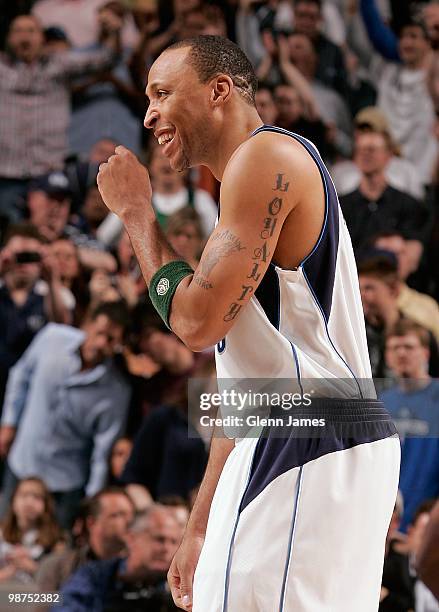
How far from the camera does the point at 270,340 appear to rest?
214 cm

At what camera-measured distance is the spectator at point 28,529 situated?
5.62 meters

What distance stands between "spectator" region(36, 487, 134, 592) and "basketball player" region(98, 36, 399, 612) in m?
3.40

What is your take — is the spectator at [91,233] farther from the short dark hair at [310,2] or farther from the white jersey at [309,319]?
the white jersey at [309,319]

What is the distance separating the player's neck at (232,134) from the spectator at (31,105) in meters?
4.97

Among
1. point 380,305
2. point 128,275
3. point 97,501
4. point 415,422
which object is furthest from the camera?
point 128,275

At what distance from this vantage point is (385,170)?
22.1ft

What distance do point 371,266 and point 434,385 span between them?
91cm

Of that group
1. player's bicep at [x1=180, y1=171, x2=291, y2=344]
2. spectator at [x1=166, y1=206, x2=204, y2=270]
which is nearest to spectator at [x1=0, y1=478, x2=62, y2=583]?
spectator at [x1=166, y1=206, x2=204, y2=270]

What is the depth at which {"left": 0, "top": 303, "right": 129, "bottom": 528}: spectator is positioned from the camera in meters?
6.02

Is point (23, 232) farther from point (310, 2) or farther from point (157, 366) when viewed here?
point (310, 2)

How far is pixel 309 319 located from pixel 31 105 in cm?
547

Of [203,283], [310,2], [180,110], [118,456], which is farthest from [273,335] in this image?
[310,2]

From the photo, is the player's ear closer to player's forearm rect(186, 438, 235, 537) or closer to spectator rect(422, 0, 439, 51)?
player's forearm rect(186, 438, 235, 537)

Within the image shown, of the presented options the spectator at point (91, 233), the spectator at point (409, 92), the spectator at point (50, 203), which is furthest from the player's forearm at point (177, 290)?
the spectator at point (409, 92)
